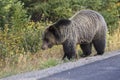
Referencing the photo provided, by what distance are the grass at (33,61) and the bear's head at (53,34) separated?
19.9 inches

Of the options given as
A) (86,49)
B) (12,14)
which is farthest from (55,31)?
(12,14)

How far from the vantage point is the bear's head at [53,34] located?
13.3 m

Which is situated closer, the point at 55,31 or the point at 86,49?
the point at 55,31

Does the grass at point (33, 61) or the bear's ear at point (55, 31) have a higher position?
the bear's ear at point (55, 31)

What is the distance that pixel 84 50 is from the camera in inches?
570

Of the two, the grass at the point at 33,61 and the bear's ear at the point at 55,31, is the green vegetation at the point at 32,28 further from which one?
the bear's ear at the point at 55,31

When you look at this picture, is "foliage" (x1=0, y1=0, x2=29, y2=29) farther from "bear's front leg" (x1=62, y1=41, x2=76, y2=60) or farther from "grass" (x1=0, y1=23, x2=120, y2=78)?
"bear's front leg" (x1=62, y1=41, x2=76, y2=60)

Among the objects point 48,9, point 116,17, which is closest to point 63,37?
point 48,9

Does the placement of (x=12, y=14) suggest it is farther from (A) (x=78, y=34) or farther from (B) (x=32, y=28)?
(A) (x=78, y=34)

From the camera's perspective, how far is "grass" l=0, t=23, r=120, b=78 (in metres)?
11.8

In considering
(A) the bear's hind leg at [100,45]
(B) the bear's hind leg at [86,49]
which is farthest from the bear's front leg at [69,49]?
(A) the bear's hind leg at [100,45]

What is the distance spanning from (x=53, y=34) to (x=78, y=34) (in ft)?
2.65

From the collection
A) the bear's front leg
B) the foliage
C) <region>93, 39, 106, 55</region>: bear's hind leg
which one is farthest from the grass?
the foliage

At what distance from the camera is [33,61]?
13562mm
